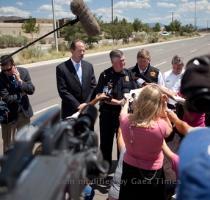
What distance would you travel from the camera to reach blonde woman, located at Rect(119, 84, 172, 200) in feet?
10.9

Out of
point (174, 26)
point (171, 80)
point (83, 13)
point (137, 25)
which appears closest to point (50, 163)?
point (83, 13)

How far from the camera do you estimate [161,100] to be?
11.2 ft

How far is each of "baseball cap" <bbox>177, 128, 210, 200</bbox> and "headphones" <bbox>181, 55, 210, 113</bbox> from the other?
0.16 meters

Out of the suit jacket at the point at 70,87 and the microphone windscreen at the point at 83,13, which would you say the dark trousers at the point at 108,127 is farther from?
the microphone windscreen at the point at 83,13

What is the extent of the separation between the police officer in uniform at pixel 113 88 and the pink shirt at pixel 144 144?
68.9 inches

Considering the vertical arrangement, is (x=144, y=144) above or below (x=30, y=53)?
above

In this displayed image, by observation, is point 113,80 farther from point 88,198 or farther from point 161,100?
point 88,198

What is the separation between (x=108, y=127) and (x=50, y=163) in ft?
15.1

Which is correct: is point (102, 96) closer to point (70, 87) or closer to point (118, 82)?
point (118, 82)

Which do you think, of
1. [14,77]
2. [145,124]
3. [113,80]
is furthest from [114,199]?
[14,77]

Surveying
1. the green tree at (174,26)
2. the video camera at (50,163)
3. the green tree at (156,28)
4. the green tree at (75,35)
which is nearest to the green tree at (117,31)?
the green tree at (75,35)

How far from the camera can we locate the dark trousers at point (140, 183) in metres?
3.51

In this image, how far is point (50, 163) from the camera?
0.99 meters

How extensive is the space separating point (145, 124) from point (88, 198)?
833 mm
